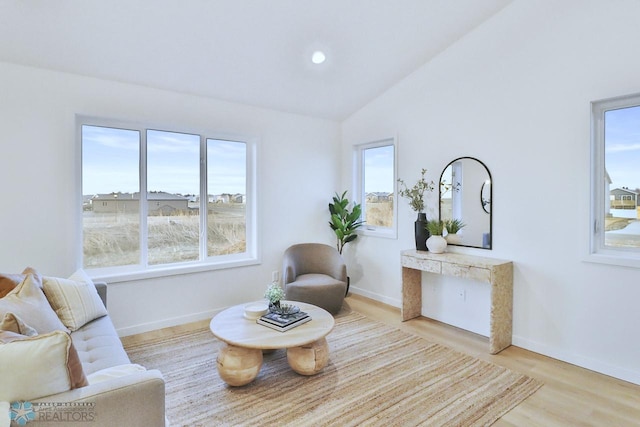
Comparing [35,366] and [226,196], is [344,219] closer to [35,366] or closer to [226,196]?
[226,196]

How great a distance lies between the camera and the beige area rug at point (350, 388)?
2150 millimetres

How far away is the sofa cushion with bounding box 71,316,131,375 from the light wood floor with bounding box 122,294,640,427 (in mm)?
994

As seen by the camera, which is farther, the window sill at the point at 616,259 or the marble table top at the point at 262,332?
the window sill at the point at 616,259

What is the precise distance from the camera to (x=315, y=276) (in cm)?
420

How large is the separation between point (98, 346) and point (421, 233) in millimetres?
3075

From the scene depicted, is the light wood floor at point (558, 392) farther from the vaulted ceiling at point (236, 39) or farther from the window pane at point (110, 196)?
the vaulted ceiling at point (236, 39)

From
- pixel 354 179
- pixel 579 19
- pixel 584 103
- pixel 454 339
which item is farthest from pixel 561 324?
pixel 354 179

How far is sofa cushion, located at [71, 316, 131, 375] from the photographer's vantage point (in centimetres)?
193

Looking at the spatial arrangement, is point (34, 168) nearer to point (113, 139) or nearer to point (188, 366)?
point (113, 139)

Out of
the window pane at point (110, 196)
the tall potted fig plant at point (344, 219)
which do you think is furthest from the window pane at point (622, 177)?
the window pane at point (110, 196)

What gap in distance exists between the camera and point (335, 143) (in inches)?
199

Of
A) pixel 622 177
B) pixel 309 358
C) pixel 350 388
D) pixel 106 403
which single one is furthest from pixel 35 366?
pixel 622 177

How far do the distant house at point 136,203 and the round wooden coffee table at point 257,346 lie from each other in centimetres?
161

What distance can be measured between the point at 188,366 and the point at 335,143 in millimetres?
3453
